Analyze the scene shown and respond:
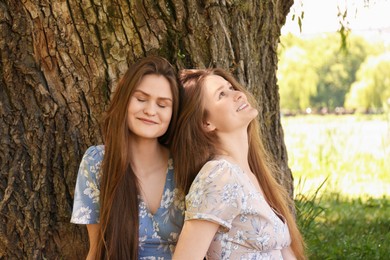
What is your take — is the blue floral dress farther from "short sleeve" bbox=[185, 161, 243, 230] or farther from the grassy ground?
the grassy ground

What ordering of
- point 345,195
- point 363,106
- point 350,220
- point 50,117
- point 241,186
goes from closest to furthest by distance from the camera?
1. point 241,186
2. point 50,117
3. point 350,220
4. point 345,195
5. point 363,106

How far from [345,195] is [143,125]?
4.95 m

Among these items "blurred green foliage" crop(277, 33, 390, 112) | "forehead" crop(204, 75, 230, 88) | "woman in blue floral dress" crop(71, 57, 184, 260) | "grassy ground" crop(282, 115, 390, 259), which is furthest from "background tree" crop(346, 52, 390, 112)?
"woman in blue floral dress" crop(71, 57, 184, 260)

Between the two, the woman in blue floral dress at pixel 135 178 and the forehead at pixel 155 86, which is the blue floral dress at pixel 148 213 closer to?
the woman in blue floral dress at pixel 135 178

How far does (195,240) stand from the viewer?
2766mm

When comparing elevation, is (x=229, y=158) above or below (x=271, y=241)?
above

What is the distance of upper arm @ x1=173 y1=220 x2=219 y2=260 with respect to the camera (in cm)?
275

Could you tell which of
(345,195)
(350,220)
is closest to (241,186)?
(350,220)

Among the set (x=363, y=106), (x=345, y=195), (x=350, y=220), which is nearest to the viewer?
(x=350, y=220)

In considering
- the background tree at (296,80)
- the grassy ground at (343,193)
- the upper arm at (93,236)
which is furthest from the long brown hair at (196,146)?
the background tree at (296,80)

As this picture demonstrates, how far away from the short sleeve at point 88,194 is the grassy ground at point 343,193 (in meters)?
1.98

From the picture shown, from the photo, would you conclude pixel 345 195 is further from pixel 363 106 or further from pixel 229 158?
pixel 363 106

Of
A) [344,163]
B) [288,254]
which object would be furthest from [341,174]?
[288,254]

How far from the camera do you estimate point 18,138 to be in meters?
3.35
